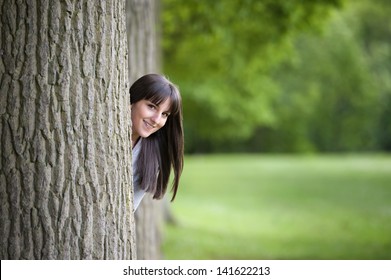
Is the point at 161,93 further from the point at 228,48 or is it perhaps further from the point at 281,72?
the point at 281,72

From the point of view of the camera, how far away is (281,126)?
44.7m

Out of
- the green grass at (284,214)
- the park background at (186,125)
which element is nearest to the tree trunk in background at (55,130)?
the park background at (186,125)

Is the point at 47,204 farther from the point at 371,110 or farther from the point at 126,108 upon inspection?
the point at 371,110

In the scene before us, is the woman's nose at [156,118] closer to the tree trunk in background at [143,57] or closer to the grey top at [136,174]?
the grey top at [136,174]

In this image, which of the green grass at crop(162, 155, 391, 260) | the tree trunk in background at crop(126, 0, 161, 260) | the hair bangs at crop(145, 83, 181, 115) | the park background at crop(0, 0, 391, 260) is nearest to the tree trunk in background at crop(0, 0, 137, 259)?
the park background at crop(0, 0, 391, 260)

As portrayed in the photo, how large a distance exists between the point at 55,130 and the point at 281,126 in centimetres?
4204

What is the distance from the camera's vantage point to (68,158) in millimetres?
3189

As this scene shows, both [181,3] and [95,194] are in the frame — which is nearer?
[95,194]

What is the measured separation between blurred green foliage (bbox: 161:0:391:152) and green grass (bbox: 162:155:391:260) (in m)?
2.59

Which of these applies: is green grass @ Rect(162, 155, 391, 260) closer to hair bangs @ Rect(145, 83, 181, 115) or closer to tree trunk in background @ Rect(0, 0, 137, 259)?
hair bangs @ Rect(145, 83, 181, 115)

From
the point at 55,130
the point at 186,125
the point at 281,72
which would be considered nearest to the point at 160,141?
the point at 55,130
